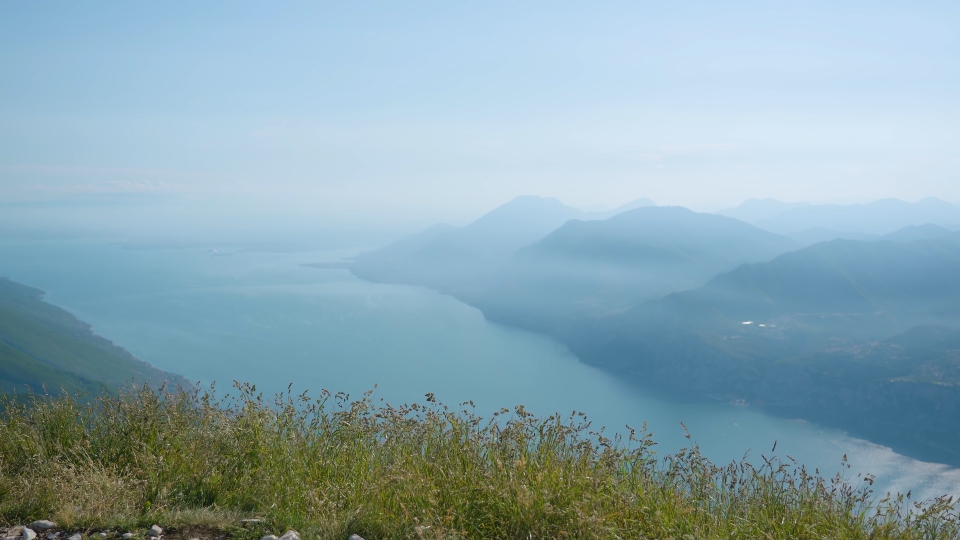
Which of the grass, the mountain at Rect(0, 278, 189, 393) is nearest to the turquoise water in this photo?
the mountain at Rect(0, 278, 189, 393)

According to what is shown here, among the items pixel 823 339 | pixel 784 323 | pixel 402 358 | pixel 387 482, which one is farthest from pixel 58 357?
pixel 784 323

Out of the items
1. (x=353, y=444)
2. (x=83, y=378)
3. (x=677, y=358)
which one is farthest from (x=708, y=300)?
(x=353, y=444)

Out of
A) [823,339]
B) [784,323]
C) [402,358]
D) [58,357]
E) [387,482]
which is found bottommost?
[823,339]

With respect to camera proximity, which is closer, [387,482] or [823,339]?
[387,482]

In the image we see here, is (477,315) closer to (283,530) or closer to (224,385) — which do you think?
(224,385)

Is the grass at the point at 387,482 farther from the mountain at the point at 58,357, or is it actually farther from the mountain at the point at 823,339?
the mountain at the point at 823,339

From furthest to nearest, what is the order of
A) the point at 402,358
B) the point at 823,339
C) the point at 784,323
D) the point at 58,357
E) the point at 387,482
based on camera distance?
the point at 784,323 → the point at 823,339 → the point at 402,358 → the point at 58,357 → the point at 387,482

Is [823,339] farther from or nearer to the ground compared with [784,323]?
nearer to the ground

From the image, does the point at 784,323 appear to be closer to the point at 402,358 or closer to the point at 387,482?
the point at 402,358
